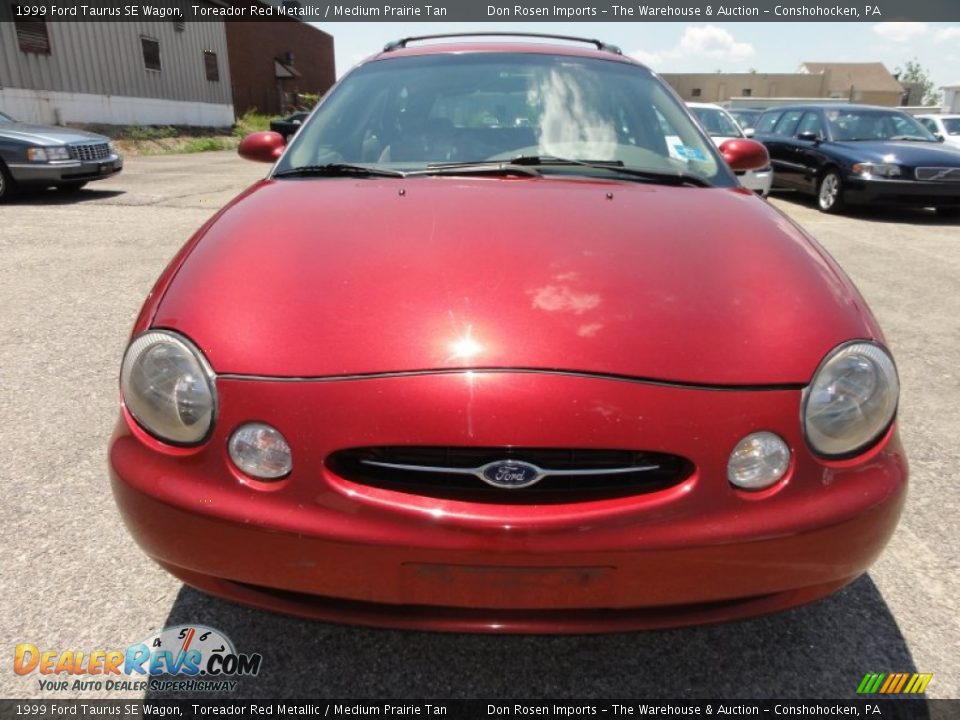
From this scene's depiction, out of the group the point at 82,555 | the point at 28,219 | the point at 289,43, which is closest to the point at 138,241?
the point at 28,219

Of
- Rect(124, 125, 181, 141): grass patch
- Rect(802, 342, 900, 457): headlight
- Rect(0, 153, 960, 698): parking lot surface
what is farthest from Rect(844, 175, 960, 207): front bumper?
Rect(124, 125, 181, 141): grass patch

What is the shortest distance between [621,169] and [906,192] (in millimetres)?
8031

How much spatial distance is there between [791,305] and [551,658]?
1005 mm

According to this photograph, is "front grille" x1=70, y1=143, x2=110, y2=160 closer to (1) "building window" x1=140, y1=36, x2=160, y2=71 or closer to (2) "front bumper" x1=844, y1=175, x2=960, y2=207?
(2) "front bumper" x1=844, y1=175, x2=960, y2=207

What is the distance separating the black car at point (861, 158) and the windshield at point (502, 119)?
7.31 metres

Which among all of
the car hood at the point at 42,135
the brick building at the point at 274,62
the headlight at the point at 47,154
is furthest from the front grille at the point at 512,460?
the brick building at the point at 274,62

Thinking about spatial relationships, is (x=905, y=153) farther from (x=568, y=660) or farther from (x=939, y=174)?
(x=568, y=660)

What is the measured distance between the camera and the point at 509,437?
1303 mm

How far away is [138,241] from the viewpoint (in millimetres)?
6648

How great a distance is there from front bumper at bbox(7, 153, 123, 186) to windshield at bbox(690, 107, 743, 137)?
27.3 feet

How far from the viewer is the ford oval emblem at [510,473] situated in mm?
1318

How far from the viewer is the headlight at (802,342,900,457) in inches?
54.8

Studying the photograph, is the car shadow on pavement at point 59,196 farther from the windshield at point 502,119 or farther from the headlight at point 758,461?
the headlight at point 758,461

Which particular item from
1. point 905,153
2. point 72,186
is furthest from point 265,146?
point 905,153
